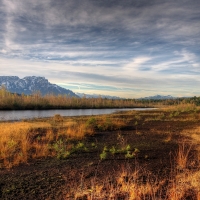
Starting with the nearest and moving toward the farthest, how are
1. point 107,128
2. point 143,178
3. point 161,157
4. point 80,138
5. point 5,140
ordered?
1. point 143,178
2. point 161,157
3. point 5,140
4. point 80,138
5. point 107,128

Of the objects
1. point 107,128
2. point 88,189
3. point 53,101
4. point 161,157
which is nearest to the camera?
point 88,189

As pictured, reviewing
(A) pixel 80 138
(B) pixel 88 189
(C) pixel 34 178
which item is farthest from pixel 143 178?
(A) pixel 80 138

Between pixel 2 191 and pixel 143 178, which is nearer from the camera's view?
pixel 2 191

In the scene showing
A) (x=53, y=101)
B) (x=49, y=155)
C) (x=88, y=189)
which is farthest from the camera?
(x=53, y=101)

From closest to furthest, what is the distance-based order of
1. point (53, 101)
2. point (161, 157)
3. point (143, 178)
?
point (143, 178) < point (161, 157) < point (53, 101)

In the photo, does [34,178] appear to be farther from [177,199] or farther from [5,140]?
[5,140]

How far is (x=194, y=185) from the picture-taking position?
4734mm

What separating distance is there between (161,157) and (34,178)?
4426 mm

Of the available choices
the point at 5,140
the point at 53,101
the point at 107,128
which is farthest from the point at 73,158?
the point at 53,101

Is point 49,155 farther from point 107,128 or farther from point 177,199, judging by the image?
point 107,128

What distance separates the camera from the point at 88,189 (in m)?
4.66

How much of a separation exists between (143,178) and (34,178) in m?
2.90

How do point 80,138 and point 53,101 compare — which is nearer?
point 80,138

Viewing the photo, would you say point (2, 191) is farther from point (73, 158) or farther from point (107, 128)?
point (107, 128)
